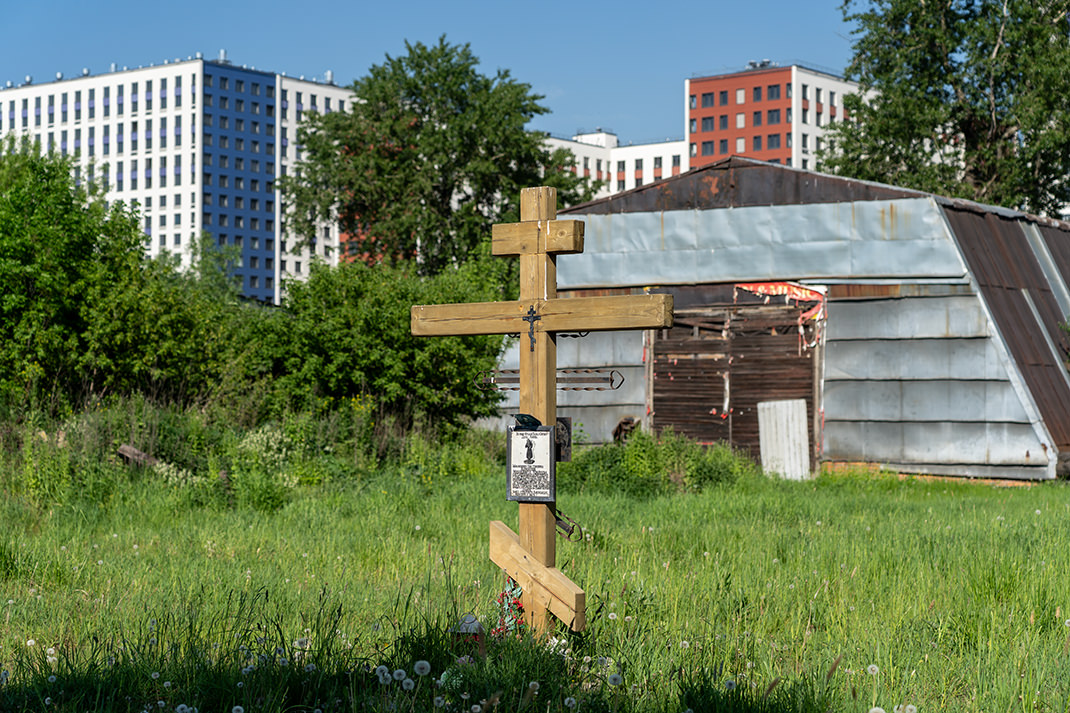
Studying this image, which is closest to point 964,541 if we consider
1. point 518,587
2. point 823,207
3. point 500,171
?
point 518,587

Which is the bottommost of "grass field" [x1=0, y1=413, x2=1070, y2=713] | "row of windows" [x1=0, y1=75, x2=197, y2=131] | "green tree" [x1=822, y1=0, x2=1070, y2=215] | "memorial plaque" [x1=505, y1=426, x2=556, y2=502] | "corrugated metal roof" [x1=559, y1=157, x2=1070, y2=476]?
"grass field" [x1=0, y1=413, x2=1070, y2=713]

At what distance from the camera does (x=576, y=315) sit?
21.2 ft

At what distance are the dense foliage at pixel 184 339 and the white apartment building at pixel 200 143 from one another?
12362 cm

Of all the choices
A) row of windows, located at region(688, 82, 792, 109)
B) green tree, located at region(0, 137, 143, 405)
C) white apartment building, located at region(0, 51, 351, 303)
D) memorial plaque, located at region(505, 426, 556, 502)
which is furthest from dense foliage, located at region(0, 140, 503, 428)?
white apartment building, located at region(0, 51, 351, 303)

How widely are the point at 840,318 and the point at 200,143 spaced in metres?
136

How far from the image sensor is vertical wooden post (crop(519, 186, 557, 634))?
6387 millimetres

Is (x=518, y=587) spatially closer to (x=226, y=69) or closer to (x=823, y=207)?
(x=823, y=207)

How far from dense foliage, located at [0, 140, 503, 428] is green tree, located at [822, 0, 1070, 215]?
843 inches

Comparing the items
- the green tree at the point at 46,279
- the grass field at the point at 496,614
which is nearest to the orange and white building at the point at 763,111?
the green tree at the point at 46,279

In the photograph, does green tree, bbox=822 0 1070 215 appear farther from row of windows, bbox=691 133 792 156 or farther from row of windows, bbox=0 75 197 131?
row of windows, bbox=0 75 197 131

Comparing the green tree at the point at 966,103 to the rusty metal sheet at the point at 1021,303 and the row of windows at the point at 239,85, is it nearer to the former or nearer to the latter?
the rusty metal sheet at the point at 1021,303

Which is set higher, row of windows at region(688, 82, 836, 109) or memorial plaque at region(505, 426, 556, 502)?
row of windows at region(688, 82, 836, 109)

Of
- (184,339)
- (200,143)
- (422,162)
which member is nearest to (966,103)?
(422,162)

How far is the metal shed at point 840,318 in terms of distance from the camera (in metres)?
19.3
